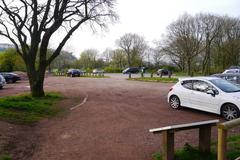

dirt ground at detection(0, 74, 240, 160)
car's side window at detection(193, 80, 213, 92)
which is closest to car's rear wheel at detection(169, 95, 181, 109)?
dirt ground at detection(0, 74, 240, 160)

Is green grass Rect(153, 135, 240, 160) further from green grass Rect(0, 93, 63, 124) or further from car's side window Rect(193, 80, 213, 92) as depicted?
green grass Rect(0, 93, 63, 124)

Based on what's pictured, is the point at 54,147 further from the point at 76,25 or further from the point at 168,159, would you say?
the point at 76,25

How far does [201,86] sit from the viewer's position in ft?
45.2

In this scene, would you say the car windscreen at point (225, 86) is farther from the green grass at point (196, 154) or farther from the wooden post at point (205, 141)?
the wooden post at point (205, 141)

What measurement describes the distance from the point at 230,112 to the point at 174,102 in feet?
10.7

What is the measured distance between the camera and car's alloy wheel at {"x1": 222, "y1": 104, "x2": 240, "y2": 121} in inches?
474

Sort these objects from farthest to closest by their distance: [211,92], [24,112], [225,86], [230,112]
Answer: [24,112] < [225,86] < [211,92] < [230,112]

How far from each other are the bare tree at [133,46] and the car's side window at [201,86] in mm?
79606

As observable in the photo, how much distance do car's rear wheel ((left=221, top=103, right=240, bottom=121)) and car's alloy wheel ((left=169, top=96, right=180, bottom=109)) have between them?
2.66 meters

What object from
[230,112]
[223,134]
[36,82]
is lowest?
[230,112]

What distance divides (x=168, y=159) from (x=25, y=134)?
192 inches

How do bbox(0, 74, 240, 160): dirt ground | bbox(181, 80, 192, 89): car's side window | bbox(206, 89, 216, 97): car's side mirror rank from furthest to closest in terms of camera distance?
bbox(181, 80, 192, 89): car's side window < bbox(206, 89, 216, 97): car's side mirror < bbox(0, 74, 240, 160): dirt ground

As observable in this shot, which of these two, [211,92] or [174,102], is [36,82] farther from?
[211,92]

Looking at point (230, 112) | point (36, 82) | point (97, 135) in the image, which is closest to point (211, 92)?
point (230, 112)
